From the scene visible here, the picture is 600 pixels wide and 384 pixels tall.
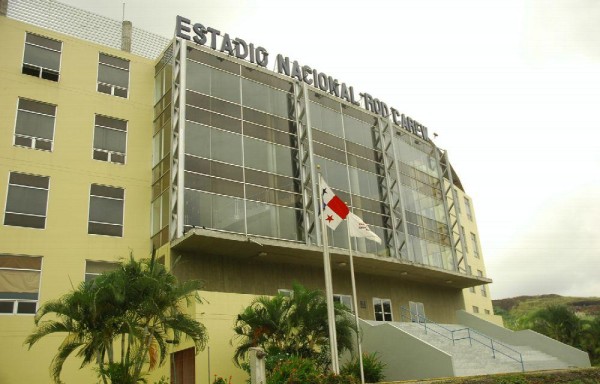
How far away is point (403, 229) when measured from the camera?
36.4 meters

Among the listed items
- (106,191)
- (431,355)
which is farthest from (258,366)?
(106,191)

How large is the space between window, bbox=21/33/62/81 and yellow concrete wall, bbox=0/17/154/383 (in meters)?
0.31

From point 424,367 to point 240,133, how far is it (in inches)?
612

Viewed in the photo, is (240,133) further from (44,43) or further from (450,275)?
(450,275)

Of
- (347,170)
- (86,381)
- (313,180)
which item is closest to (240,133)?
(313,180)

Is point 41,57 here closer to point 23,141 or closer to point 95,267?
point 23,141

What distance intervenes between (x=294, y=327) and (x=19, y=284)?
12.8m

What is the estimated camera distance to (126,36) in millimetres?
33750

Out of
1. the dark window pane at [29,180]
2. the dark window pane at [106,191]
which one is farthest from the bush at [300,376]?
the dark window pane at [29,180]


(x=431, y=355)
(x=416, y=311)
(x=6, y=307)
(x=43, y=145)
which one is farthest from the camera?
(x=416, y=311)

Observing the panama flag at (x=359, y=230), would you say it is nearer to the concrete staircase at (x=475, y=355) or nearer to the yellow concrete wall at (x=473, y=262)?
the concrete staircase at (x=475, y=355)

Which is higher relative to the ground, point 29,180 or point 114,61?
point 114,61

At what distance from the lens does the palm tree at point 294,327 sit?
21.6 m

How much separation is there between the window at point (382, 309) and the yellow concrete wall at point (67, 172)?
1456 centimetres
